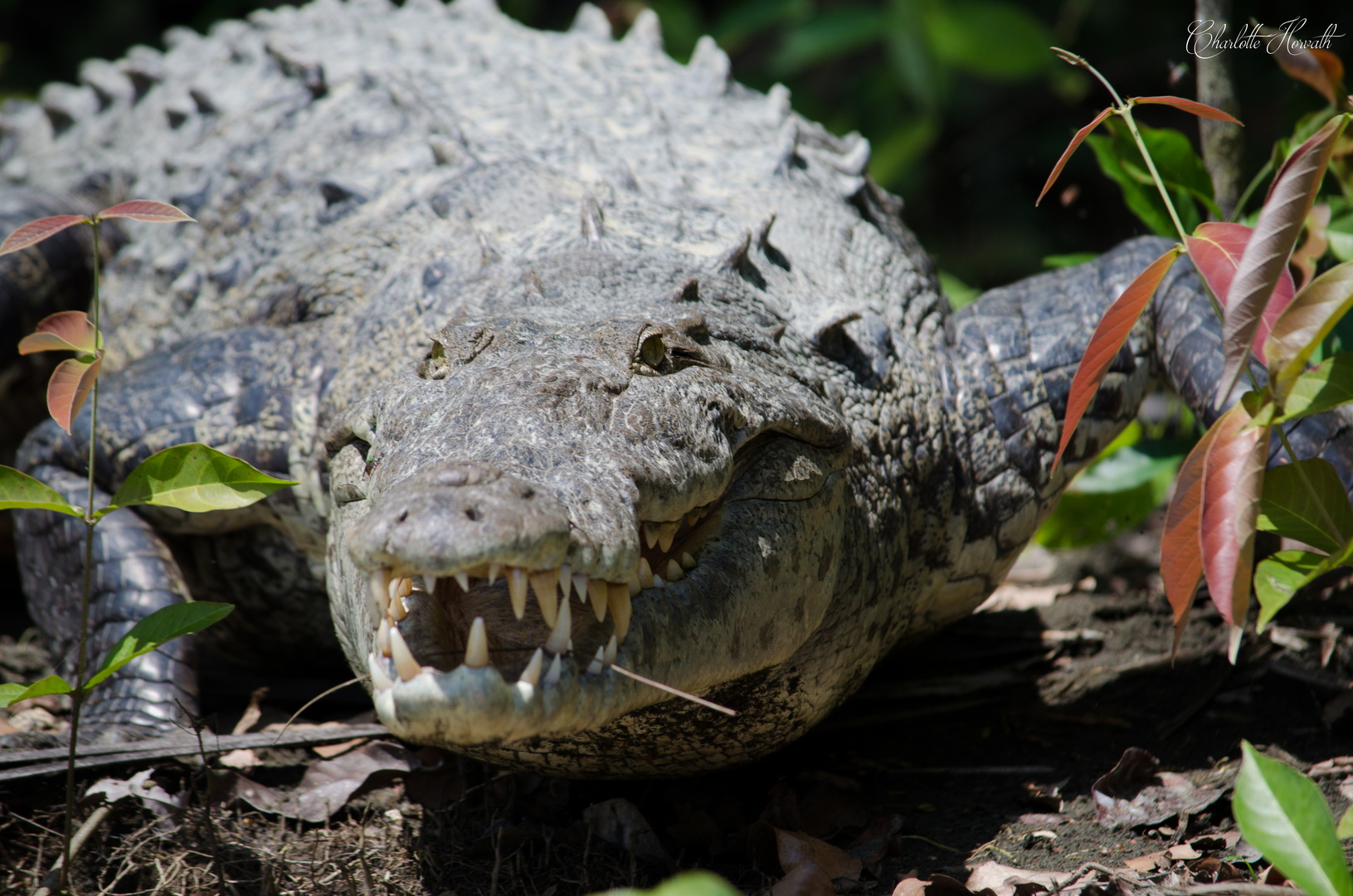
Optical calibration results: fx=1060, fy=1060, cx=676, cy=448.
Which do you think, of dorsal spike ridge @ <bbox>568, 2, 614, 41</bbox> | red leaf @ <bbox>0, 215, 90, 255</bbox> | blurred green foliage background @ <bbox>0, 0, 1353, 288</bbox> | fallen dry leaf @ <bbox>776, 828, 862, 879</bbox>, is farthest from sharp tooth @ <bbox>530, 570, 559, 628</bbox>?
blurred green foliage background @ <bbox>0, 0, 1353, 288</bbox>

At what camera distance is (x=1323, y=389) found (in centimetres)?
165

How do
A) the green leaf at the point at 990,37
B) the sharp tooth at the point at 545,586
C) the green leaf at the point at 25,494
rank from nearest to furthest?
the sharp tooth at the point at 545,586 < the green leaf at the point at 25,494 < the green leaf at the point at 990,37

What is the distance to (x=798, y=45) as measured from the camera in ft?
18.6

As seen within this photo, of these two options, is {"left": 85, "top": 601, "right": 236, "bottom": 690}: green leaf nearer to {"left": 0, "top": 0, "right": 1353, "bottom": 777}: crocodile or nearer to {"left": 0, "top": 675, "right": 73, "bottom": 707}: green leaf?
{"left": 0, "top": 675, "right": 73, "bottom": 707}: green leaf

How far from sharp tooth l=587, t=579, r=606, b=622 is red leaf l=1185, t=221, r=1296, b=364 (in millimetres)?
1107

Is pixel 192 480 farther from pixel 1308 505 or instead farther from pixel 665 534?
pixel 1308 505

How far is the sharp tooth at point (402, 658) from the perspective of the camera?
155 centimetres

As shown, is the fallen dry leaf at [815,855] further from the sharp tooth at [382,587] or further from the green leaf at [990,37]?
the green leaf at [990,37]

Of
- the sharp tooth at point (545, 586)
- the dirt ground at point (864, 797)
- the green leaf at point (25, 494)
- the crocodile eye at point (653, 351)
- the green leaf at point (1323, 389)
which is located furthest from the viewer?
the dirt ground at point (864, 797)

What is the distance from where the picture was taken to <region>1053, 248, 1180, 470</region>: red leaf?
6.04 feet

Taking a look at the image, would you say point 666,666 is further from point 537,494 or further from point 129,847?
point 129,847

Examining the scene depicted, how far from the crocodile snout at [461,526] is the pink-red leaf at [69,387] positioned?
725 millimetres

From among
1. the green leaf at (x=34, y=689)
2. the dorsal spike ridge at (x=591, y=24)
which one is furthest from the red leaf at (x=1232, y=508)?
the dorsal spike ridge at (x=591, y=24)

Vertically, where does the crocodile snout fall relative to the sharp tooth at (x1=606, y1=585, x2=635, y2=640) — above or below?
above
